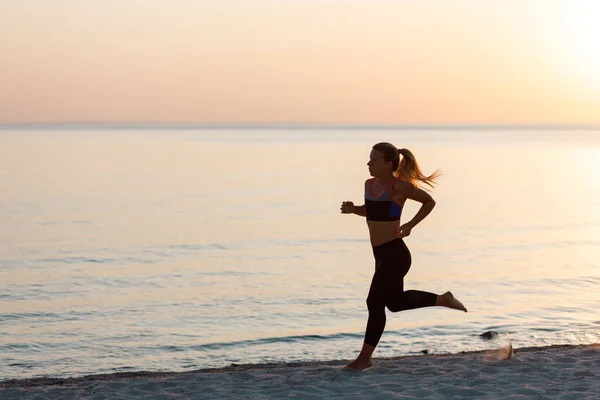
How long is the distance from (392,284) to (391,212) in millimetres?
680

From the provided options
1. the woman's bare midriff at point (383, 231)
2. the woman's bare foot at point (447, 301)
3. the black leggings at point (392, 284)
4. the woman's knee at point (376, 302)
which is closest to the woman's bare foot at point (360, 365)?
the black leggings at point (392, 284)

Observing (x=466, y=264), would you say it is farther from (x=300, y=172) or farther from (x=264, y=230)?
(x=300, y=172)

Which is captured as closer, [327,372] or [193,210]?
[327,372]

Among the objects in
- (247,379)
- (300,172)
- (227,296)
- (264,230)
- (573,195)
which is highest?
(300,172)

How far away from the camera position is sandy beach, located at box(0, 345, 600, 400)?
7.50m

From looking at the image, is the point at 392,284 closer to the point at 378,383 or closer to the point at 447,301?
the point at 447,301

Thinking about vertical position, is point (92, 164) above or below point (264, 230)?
above

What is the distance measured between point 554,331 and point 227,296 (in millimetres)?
5903

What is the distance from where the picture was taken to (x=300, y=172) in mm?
57562

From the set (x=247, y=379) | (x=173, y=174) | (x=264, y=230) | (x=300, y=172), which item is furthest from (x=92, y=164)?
(x=247, y=379)

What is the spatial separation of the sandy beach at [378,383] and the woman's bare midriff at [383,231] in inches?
51.2

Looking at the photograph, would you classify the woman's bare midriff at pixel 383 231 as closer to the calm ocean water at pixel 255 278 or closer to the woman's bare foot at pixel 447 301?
the woman's bare foot at pixel 447 301

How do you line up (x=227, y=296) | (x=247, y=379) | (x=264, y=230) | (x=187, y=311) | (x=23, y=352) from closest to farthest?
(x=247, y=379) < (x=23, y=352) < (x=187, y=311) < (x=227, y=296) < (x=264, y=230)

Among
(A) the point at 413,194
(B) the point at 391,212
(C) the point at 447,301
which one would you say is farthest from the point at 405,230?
(C) the point at 447,301
